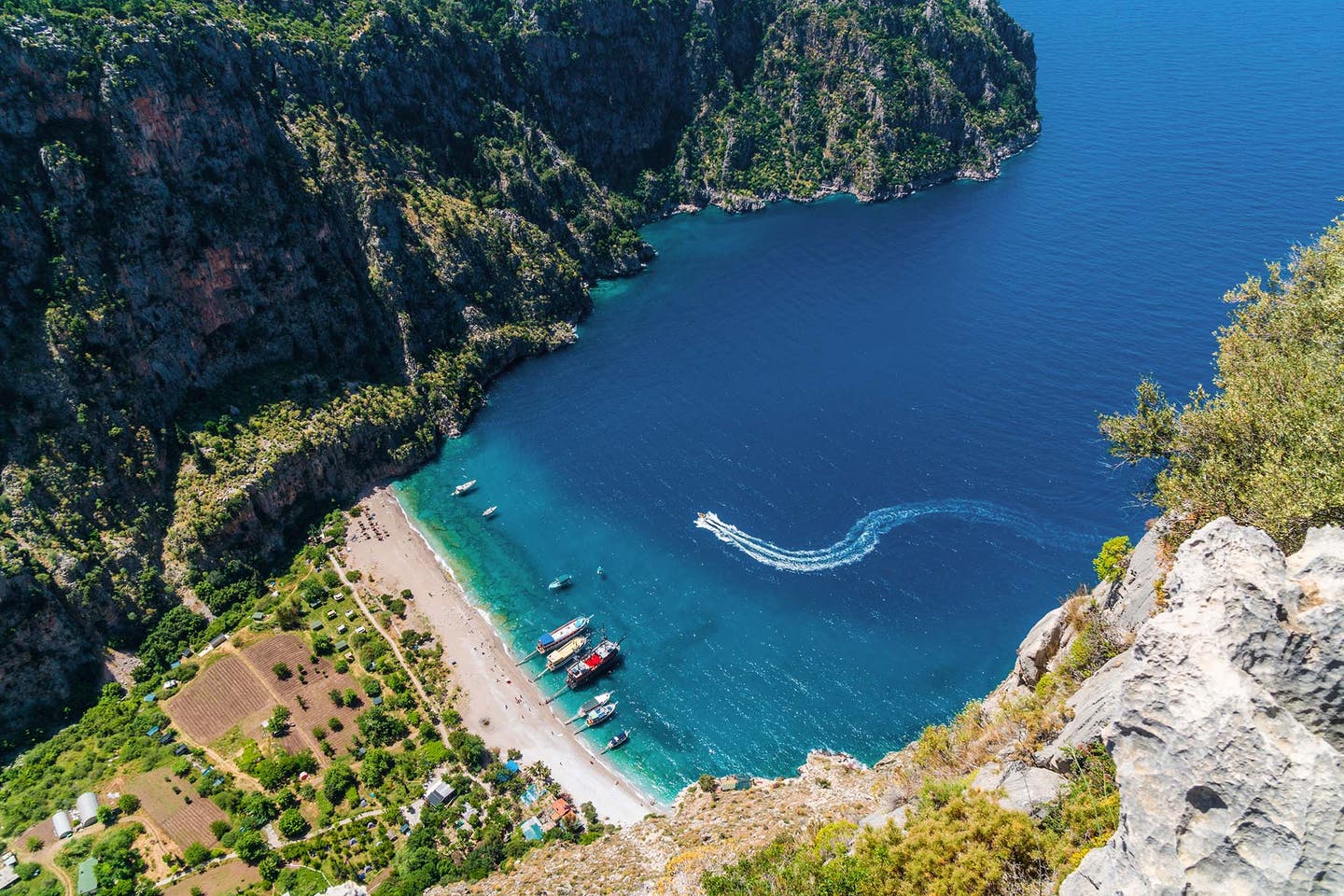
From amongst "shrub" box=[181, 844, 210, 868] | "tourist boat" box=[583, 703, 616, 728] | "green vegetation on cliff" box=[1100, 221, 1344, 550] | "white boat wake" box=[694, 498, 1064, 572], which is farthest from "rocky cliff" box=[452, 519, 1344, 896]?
"shrub" box=[181, 844, 210, 868]

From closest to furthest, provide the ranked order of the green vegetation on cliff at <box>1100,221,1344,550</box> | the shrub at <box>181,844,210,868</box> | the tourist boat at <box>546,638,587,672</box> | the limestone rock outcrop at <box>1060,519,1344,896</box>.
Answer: the limestone rock outcrop at <box>1060,519,1344,896</box>, the green vegetation on cliff at <box>1100,221,1344,550</box>, the shrub at <box>181,844,210,868</box>, the tourist boat at <box>546,638,587,672</box>

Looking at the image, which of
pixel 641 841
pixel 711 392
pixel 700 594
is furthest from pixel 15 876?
pixel 711 392

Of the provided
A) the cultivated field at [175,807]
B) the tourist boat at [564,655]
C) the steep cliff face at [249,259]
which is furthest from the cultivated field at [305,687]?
the tourist boat at [564,655]

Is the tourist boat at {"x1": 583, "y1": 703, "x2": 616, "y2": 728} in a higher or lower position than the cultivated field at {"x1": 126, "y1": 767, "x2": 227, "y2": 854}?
lower

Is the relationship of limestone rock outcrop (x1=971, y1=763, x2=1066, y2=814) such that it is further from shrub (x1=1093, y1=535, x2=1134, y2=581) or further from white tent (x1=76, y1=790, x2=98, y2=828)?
white tent (x1=76, y1=790, x2=98, y2=828)

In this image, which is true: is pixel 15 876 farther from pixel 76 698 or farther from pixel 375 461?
pixel 375 461

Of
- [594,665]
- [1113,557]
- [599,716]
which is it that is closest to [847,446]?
[594,665]
